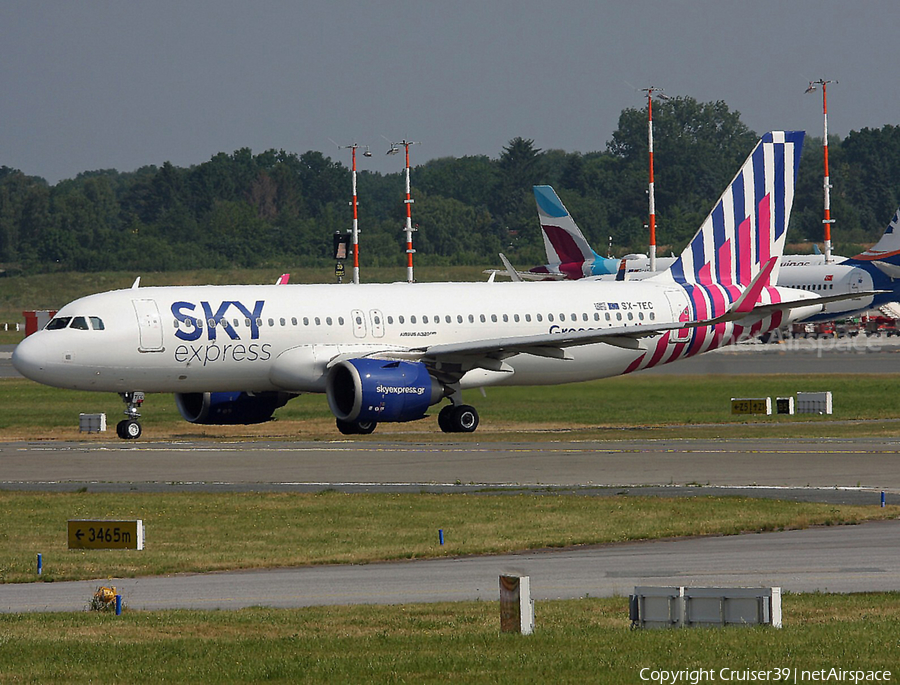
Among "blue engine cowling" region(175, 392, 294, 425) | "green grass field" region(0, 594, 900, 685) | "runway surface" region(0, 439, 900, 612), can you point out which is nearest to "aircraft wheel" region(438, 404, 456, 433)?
"runway surface" region(0, 439, 900, 612)

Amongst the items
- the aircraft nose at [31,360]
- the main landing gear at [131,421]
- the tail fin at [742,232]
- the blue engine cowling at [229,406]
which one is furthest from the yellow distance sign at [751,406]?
the aircraft nose at [31,360]

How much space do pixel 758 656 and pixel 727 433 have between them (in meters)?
31.0

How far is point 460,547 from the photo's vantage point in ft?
80.5

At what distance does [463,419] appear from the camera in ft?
156

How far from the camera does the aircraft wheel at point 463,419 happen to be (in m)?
47.4

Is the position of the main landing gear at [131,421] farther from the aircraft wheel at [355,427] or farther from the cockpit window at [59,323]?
the aircraft wheel at [355,427]

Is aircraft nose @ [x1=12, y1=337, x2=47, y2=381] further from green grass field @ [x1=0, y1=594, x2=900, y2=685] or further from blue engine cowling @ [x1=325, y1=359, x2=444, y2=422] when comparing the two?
green grass field @ [x1=0, y1=594, x2=900, y2=685]

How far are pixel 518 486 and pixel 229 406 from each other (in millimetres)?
18318

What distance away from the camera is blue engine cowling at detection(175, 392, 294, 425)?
48531 millimetres

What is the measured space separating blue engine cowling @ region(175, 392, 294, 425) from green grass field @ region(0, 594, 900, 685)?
1176 inches

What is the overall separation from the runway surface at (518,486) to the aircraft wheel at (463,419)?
435cm

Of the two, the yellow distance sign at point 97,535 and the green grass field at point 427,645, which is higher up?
the yellow distance sign at point 97,535

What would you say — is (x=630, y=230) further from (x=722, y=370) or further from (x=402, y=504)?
(x=402, y=504)

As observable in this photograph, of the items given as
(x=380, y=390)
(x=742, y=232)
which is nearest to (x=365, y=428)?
(x=380, y=390)
